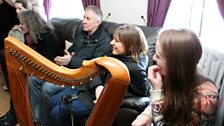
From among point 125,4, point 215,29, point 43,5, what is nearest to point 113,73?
point 215,29

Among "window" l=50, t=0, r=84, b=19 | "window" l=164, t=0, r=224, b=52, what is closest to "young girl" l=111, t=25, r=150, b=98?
"window" l=164, t=0, r=224, b=52

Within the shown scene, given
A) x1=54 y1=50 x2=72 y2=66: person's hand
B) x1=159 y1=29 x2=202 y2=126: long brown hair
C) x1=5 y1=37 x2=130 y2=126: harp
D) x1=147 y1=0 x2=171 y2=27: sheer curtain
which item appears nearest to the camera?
x1=5 y1=37 x2=130 y2=126: harp

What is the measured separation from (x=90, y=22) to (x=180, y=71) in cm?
142

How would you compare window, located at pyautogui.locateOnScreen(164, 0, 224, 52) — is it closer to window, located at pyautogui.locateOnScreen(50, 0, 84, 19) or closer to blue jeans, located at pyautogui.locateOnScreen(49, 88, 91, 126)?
blue jeans, located at pyautogui.locateOnScreen(49, 88, 91, 126)

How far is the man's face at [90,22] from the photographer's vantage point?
2504mm

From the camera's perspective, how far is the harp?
1.11 meters

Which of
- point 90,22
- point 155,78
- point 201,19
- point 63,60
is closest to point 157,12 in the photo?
point 201,19

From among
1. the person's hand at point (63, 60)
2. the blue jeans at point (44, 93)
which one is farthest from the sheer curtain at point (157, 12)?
the blue jeans at point (44, 93)

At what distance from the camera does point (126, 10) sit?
10.3 ft

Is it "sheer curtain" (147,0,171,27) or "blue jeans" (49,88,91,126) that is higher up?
"sheer curtain" (147,0,171,27)

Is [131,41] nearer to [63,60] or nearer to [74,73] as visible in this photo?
[63,60]

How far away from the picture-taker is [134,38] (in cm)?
204

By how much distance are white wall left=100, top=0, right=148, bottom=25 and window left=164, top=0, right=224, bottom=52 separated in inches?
13.0

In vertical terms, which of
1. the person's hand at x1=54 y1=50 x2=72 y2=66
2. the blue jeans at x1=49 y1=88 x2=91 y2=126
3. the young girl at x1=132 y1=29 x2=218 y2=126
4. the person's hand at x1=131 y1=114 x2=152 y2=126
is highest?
the young girl at x1=132 y1=29 x2=218 y2=126
